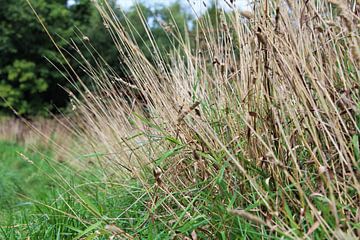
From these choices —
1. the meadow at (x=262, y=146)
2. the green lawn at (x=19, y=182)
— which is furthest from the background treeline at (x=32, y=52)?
the meadow at (x=262, y=146)

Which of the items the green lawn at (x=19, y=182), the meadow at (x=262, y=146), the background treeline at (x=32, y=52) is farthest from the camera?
the background treeline at (x=32, y=52)

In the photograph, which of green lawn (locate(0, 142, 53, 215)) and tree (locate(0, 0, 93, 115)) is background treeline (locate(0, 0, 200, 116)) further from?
green lawn (locate(0, 142, 53, 215))

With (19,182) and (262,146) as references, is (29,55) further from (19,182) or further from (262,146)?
(262,146)

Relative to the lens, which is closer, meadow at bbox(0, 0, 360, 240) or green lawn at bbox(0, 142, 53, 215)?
meadow at bbox(0, 0, 360, 240)

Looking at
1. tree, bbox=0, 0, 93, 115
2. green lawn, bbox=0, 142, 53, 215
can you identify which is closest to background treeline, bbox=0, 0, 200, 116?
tree, bbox=0, 0, 93, 115

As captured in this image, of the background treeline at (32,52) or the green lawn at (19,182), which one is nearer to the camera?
the green lawn at (19,182)

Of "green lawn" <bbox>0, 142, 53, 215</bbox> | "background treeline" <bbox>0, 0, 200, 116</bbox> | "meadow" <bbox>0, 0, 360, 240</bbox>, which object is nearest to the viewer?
"meadow" <bbox>0, 0, 360, 240</bbox>

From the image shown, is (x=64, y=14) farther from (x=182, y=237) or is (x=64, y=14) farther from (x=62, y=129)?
(x=182, y=237)

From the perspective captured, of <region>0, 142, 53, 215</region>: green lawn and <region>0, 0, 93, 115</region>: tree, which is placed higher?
<region>0, 0, 93, 115</region>: tree

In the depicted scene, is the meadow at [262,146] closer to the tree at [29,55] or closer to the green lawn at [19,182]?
the green lawn at [19,182]

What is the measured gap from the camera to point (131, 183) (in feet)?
9.32

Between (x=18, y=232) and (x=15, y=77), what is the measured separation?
11169mm

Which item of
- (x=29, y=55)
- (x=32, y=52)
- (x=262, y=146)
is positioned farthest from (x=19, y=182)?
(x=29, y=55)

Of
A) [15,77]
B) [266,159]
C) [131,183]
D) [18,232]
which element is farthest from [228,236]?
[15,77]
